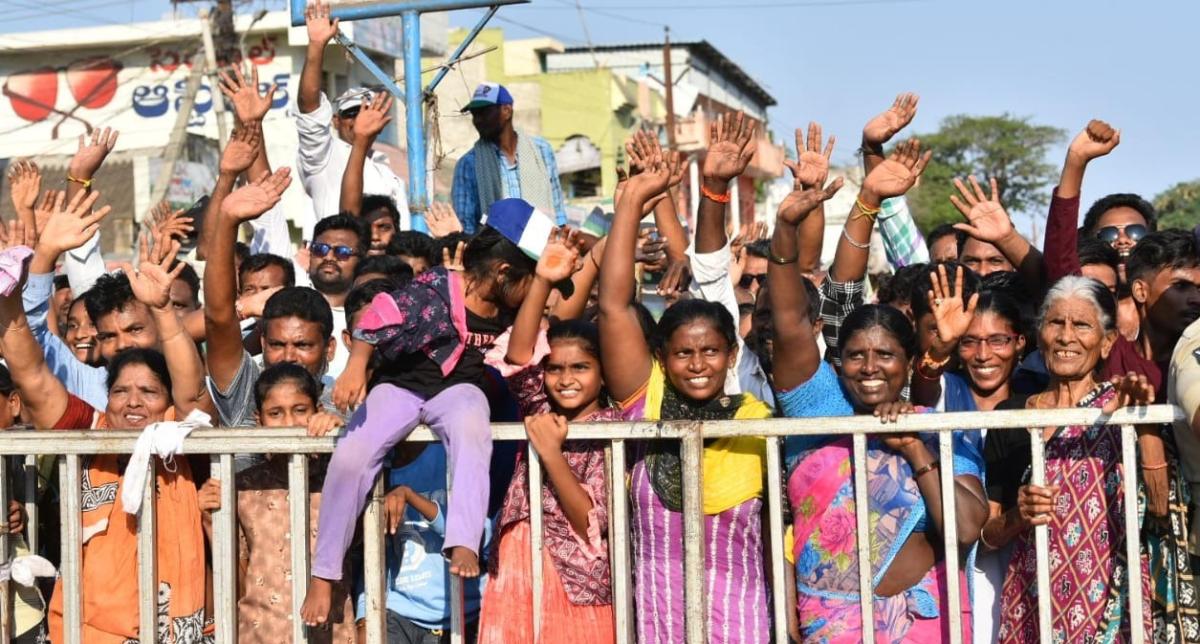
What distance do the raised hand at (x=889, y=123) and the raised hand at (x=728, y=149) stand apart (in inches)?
25.1

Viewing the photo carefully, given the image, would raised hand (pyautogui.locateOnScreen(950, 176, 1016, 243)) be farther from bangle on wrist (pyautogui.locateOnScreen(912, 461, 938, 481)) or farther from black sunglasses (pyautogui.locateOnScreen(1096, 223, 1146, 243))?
bangle on wrist (pyautogui.locateOnScreen(912, 461, 938, 481))

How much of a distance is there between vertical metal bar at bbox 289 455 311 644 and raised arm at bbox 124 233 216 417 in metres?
0.81

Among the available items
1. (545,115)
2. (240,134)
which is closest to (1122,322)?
(240,134)

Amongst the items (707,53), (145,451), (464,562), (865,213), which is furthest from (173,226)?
(707,53)

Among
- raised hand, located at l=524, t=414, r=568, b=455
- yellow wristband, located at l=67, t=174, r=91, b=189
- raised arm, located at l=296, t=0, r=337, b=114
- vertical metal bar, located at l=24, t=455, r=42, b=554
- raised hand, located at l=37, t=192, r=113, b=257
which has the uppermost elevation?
raised arm, located at l=296, t=0, r=337, b=114

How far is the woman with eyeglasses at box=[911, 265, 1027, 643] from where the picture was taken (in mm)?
4727

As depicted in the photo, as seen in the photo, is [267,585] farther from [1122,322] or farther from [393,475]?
[1122,322]

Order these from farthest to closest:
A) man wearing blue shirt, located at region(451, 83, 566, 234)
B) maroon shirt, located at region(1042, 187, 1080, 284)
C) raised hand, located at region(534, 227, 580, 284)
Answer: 1. man wearing blue shirt, located at region(451, 83, 566, 234)
2. maroon shirt, located at region(1042, 187, 1080, 284)
3. raised hand, located at region(534, 227, 580, 284)

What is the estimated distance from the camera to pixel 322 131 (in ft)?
25.9

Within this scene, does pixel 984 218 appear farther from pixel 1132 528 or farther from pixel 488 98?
pixel 488 98

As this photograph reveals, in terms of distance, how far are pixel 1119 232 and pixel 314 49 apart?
161 inches

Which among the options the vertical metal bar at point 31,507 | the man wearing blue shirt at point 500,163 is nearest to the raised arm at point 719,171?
the man wearing blue shirt at point 500,163

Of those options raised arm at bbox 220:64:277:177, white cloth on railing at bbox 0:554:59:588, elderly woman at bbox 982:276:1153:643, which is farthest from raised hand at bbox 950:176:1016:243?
white cloth on railing at bbox 0:554:59:588

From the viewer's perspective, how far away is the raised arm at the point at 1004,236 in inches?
218
